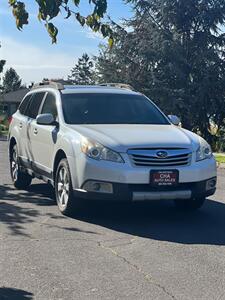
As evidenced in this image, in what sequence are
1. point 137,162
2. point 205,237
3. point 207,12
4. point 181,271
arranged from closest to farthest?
point 181,271, point 205,237, point 137,162, point 207,12

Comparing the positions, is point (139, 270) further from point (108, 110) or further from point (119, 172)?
point (108, 110)

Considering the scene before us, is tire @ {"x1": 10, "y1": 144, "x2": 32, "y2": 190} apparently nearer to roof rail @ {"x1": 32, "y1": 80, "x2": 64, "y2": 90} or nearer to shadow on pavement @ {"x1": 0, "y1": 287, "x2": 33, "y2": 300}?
roof rail @ {"x1": 32, "y1": 80, "x2": 64, "y2": 90}

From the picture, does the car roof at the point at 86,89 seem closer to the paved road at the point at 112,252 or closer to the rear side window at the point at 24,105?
the rear side window at the point at 24,105

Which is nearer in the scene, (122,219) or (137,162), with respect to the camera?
(137,162)

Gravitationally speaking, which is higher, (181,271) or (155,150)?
(155,150)

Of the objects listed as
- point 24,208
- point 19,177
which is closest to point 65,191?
point 24,208

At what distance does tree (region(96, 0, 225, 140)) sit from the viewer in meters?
28.6

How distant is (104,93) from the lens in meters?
9.03

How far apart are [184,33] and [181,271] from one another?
84.1 ft

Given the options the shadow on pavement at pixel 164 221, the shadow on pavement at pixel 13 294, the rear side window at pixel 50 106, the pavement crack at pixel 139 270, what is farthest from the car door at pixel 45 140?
the shadow on pavement at pixel 13 294

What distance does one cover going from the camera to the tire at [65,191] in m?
7.66

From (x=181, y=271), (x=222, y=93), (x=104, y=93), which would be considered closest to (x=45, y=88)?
(x=104, y=93)

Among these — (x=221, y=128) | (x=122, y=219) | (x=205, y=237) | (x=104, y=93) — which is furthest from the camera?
(x=221, y=128)

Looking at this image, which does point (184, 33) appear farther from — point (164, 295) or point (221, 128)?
point (164, 295)
